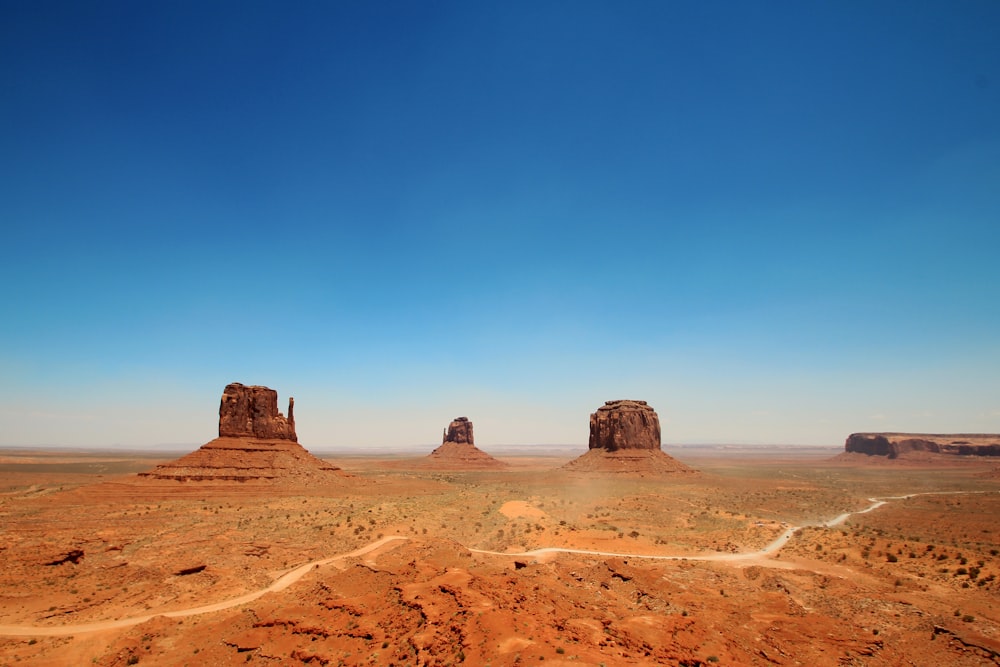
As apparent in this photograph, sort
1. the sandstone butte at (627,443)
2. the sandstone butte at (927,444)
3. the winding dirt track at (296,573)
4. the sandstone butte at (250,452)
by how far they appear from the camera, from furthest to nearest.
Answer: the sandstone butte at (927,444)
the sandstone butte at (627,443)
the sandstone butte at (250,452)
the winding dirt track at (296,573)

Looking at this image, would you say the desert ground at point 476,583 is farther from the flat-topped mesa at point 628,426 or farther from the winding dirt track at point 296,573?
the flat-topped mesa at point 628,426

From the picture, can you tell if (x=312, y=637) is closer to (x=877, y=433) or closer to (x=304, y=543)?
(x=304, y=543)

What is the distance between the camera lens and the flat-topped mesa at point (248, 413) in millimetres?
66062

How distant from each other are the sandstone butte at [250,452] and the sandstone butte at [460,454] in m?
71.9

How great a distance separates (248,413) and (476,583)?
5742 centimetres

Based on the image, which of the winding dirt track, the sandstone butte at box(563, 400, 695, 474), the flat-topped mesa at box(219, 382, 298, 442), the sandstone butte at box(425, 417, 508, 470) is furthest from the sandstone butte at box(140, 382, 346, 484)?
the sandstone butte at box(425, 417, 508, 470)

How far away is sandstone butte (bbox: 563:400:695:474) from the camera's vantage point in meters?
94.2

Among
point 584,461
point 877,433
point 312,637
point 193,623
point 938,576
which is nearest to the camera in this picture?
point 312,637

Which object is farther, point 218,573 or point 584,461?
point 584,461

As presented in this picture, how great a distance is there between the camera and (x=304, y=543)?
37969mm

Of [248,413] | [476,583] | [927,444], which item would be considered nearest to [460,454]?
[248,413]

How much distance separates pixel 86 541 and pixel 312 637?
2753 centimetres

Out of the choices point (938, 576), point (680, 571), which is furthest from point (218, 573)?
point (938, 576)

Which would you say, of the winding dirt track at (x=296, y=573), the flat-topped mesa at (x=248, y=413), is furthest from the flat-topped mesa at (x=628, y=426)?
the flat-topped mesa at (x=248, y=413)
